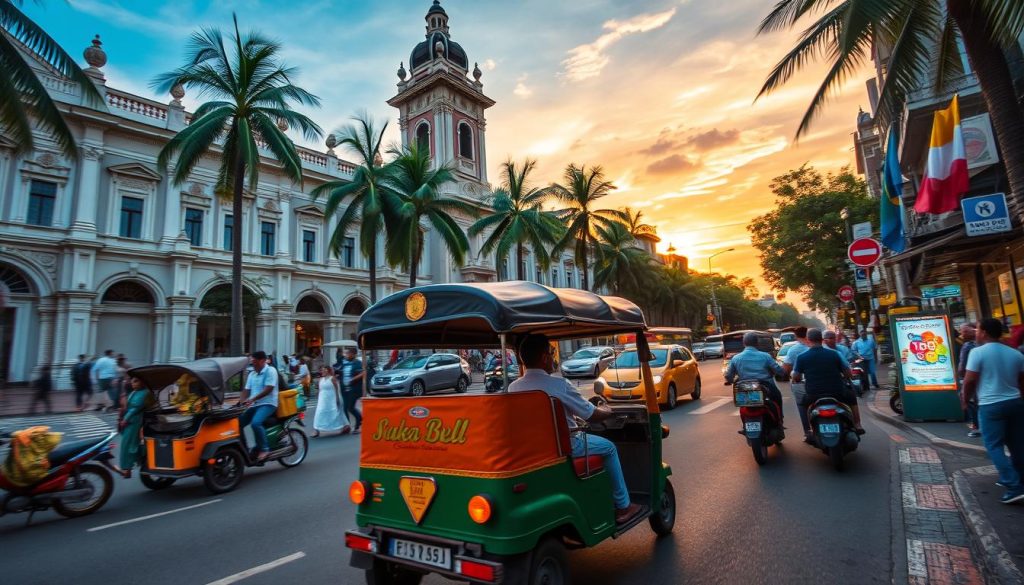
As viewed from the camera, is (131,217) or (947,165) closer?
(947,165)

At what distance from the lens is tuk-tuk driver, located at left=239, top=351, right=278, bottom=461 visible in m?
8.05

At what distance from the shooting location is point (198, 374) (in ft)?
23.9

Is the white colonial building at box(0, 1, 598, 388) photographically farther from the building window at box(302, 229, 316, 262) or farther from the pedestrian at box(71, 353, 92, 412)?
the pedestrian at box(71, 353, 92, 412)

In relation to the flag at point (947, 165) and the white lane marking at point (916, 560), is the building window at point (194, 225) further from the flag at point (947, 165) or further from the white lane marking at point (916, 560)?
the white lane marking at point (916, 560)

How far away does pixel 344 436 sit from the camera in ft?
39.6

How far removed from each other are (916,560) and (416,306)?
4337 mm

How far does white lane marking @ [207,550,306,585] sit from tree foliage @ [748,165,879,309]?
3311 cm

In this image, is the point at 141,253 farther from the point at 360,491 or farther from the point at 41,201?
the point at 360,491

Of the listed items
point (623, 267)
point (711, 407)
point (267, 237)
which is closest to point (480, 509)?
point (711, 407)

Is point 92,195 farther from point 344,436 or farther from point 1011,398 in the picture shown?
point 1011,398

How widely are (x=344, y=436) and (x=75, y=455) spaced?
6.12 meters

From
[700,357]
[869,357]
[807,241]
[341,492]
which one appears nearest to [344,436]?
[341,492]

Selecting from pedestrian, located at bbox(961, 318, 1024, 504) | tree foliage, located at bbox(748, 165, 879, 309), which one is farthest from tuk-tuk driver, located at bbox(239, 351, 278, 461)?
tree foliage, located at bbox(748, 165, 879, 309)

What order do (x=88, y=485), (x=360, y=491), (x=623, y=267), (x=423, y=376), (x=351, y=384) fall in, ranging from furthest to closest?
1. (x=623, y=267)
2. (x=423, y=376)
3. (x=351, y=384)
4. (x=88, y=485)
5. (x=360, y=491)
